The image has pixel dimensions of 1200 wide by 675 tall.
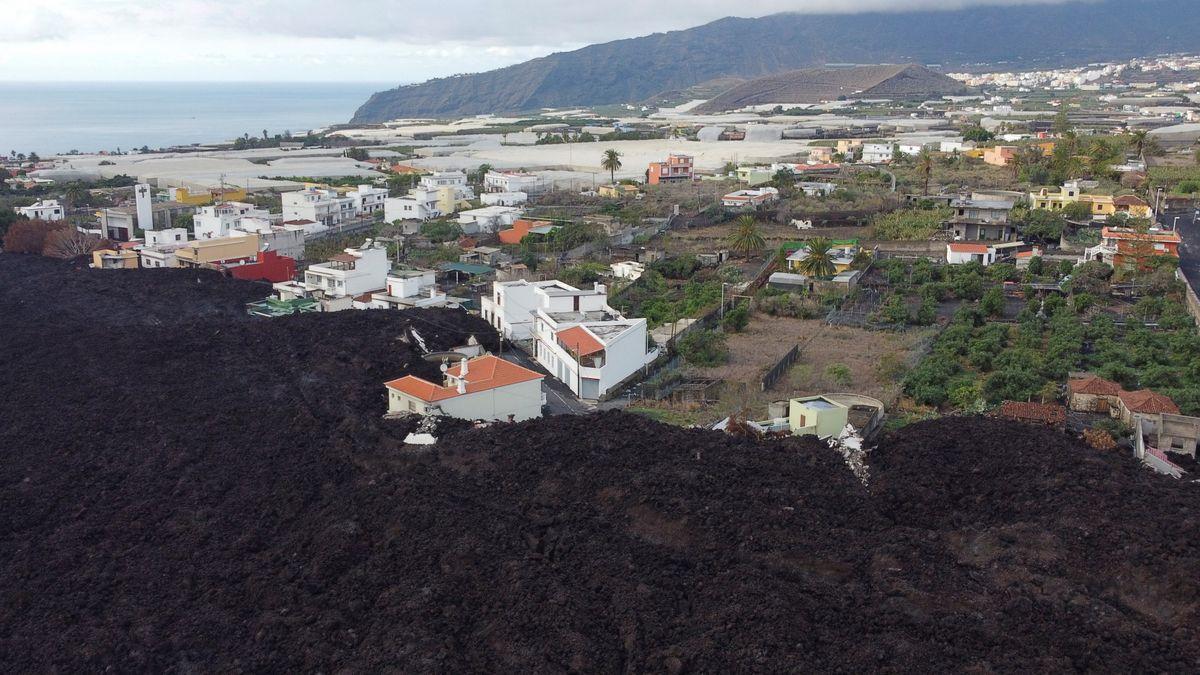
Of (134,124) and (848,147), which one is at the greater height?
(134,124)

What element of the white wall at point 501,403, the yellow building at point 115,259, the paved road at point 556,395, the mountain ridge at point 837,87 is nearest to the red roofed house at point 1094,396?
the paved road at point 556,395

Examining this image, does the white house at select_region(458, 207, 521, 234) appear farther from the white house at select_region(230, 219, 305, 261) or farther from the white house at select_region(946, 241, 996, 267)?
the white house at select_region(946, 241, 996, 267)

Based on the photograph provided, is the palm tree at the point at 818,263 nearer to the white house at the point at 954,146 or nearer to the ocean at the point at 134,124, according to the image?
the white house at the point at 954,146

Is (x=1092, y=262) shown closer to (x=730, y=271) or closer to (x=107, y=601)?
(x=730, y=271)

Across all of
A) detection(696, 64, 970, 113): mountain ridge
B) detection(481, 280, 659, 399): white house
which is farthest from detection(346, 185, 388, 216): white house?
detection(696, 64, 970, 113): mountain ridge

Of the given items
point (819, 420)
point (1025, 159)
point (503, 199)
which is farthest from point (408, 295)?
point (1025, 159)

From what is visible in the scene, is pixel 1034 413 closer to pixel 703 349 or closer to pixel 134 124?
pixel 703 349
